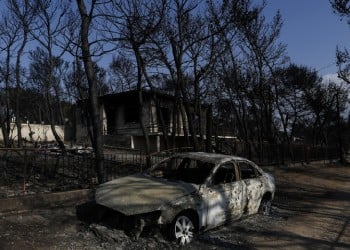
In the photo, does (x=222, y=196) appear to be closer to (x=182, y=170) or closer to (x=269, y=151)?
(x=182, y=170)

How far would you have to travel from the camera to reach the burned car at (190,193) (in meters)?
7.86

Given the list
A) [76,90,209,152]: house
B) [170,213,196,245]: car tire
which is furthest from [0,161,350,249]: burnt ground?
[76,90,209,152]: house

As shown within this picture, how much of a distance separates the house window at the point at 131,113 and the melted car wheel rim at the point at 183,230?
32721mm

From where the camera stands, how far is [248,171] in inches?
427

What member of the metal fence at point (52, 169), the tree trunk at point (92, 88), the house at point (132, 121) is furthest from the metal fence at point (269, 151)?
the tree trunk at point (92, 88)

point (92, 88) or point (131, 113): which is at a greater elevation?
point (131, 113)

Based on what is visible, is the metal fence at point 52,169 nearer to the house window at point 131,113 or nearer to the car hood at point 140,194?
the car hood at point 140,194

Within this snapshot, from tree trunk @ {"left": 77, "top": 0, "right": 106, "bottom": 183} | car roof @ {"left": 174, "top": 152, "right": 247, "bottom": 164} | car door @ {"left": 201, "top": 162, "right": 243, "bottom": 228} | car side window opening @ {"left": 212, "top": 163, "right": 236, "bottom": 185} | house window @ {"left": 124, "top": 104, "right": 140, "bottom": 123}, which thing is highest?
house window @ {"left": 124, "top": 104, "right": 140, "bottom": 123}

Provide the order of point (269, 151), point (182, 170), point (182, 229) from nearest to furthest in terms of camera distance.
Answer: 1. point (182, 229)
2. point (182, 170)
3. point (269, 151)

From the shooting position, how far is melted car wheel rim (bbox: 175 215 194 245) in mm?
7918

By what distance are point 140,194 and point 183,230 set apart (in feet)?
3.25

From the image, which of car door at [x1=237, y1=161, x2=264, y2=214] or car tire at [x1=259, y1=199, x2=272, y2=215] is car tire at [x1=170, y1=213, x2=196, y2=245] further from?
car tire at [x1=259, y1=199, x2=272, y2=215]

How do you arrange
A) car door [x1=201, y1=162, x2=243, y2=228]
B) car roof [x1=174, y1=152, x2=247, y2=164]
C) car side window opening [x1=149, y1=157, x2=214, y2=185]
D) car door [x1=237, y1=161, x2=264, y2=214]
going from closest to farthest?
1. car door [x1=201, y1=162, x2=243, y2=228]
2. car side window opening [x1=149, y1=157, x2=214, y2=185]
3. car roof [x1=174, y1=152, x2=247, y2=164]
4. car door [x1=237, y1=161, x2=264, y2=214]

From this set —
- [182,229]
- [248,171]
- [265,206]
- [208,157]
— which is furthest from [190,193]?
[265,206]
